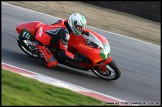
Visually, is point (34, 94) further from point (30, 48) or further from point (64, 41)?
point (30, 48)

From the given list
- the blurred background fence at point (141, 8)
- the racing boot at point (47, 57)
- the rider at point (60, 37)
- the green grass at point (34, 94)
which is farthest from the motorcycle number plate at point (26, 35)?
the blurred background fence at point (141, 8)

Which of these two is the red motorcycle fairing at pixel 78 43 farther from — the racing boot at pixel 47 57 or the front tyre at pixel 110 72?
the front tyre at pixel 110 72

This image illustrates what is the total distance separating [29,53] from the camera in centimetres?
1088

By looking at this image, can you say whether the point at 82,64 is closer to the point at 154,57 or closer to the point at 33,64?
the point at 33,64

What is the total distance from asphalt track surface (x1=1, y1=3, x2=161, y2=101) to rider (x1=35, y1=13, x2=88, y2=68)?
29 centimetres

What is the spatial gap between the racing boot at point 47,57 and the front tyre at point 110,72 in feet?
3.16

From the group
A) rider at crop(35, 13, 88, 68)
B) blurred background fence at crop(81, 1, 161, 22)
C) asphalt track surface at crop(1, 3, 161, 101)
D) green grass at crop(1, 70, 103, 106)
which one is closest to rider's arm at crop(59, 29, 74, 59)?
rider at crop(35, 13, 88, 68)

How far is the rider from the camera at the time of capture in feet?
32.3

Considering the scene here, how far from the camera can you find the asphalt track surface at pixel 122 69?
9.58 metres

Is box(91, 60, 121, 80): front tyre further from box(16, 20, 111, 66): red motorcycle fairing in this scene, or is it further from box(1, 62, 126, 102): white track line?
box(1, 62, 126, 102): white track line

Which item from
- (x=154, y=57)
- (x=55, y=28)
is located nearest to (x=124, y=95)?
(x=55, y=28)

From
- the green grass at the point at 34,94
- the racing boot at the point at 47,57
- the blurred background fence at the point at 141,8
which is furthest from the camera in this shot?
the blurred background fence at the point at 141,8

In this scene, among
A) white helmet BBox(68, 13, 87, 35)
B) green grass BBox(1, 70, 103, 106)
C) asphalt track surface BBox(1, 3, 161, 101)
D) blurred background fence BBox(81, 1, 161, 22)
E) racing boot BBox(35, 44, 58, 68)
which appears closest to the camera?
green grass BBox(1, 70, 103, 106)

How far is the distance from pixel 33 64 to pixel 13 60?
53 cm
